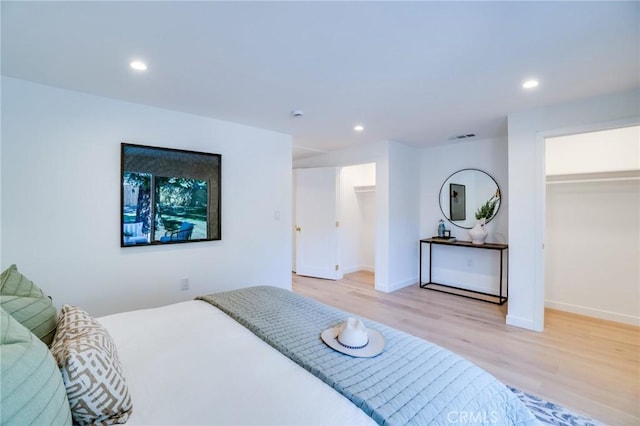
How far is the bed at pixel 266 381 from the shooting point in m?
0.93

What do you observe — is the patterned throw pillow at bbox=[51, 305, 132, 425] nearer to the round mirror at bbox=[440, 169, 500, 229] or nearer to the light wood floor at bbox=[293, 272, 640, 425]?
the light wood floor at bbox=[293, 272, 640, 425]

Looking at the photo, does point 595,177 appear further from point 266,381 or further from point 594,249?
point 266,381

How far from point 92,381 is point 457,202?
4.72 meters

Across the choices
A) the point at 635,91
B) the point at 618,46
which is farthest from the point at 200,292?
the point at 635,91

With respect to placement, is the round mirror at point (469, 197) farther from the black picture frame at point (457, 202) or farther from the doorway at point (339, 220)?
the doorway at point (339, 220)

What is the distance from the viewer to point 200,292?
3.18m

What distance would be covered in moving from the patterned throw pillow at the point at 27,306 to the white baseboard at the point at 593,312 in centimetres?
477

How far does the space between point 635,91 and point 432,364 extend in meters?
3.10

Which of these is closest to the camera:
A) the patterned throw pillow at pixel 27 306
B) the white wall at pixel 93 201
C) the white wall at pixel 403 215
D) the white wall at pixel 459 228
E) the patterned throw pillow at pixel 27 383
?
the patterned throw pillow at pixel 27 383

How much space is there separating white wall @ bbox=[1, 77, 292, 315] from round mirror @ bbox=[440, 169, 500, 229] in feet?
10.6

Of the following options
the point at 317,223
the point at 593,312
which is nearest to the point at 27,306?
the point at 317,223

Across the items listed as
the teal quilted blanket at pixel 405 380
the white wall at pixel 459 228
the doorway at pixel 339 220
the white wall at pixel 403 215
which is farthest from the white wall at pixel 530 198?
the doorway at pixel 339 220

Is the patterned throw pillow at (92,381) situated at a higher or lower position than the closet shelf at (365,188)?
lower

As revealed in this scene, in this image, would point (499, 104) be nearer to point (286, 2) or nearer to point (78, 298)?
point (286, 2)
